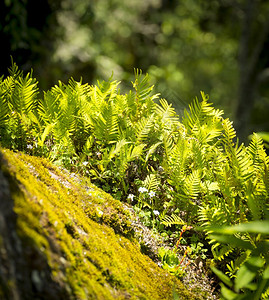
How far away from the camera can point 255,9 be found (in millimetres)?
12414

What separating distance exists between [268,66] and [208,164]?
1363cm

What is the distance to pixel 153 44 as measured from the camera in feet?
41.5

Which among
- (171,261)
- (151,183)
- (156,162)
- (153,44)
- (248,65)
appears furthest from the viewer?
(248,65)

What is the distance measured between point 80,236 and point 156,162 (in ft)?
4.80

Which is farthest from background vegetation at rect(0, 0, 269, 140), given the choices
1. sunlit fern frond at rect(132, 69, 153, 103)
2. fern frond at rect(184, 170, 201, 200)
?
fern frond at rect(184, 170, 201, 200)

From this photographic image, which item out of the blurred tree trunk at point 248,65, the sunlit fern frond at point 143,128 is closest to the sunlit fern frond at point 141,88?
the sunlit fern frond at point 143,128

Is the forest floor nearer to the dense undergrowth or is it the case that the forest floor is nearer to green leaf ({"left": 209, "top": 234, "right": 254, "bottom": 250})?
the dense undergrowth

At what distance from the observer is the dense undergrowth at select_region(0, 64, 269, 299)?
8.14 ft

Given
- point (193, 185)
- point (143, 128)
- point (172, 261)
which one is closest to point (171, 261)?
point (172, 261)

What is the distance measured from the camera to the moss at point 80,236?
4.63 ft

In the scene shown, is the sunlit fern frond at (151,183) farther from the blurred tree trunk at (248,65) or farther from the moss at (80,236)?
the blurred tree trunk at (248,65)

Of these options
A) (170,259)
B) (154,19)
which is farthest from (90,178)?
(154,19)

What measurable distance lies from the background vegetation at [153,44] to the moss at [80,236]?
4.78 m

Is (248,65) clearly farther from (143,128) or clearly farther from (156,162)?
(143,128)
